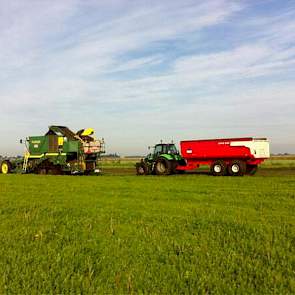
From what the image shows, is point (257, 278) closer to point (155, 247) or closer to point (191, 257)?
point (191, 257)

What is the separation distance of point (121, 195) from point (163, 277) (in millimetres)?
8577

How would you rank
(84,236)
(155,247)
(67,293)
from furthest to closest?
(84,236) → (155,247) → (67,293)

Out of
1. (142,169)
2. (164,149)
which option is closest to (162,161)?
(164,149)

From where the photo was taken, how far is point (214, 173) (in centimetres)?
2622

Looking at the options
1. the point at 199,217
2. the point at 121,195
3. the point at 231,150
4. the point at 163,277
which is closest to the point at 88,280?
the point at 163,277

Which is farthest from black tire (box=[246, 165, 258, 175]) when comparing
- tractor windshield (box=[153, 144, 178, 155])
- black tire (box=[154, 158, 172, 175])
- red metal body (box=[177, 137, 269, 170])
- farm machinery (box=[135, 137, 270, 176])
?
black tire (box=[154, 158, 172, 175])

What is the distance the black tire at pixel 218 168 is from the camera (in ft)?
85.0

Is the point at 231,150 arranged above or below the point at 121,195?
above

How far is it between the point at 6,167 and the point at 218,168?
17.0 meters

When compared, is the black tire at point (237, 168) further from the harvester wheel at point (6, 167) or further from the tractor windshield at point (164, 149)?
the harvester wheel at point (6, 167)

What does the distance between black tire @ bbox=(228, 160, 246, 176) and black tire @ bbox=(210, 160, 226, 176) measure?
39cm

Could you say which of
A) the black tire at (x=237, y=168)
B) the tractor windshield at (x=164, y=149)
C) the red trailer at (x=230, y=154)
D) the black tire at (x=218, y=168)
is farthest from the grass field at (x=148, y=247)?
the tractor windshield at (x=164, y=149)

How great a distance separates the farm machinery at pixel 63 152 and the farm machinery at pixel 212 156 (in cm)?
366

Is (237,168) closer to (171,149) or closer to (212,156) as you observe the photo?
(212,156)
